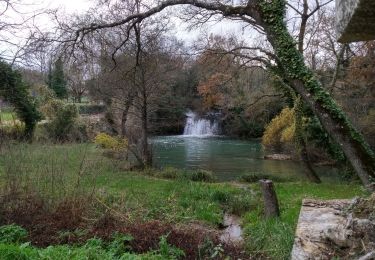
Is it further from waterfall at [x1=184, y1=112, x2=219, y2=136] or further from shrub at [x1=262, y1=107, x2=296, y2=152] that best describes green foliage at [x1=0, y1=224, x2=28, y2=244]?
waterfall at [x1=184, y1=112, x2=219, y2=136]

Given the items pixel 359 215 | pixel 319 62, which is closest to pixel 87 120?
pixel 319 62

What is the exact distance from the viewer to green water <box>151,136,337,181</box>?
78.4ft

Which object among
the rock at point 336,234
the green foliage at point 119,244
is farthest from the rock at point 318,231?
the green foliage at point 119,244

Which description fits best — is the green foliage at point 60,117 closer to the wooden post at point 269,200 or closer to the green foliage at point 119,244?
the wooden post at point 269,200

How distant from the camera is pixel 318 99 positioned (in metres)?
10.1

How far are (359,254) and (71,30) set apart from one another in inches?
450

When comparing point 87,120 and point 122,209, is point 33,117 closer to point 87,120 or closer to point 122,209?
point 87,120

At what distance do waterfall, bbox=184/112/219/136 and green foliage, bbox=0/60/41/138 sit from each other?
70.8 feet

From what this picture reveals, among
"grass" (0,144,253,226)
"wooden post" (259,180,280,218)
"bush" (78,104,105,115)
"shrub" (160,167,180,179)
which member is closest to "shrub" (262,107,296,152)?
"shrub" (160,167,180,179)

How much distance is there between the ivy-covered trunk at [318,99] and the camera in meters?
10.0

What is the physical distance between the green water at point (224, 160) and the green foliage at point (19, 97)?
8.35 metres

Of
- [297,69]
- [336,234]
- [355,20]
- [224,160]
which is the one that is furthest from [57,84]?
[355,20]

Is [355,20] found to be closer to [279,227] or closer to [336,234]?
[336,234]

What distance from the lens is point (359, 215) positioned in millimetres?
4082
